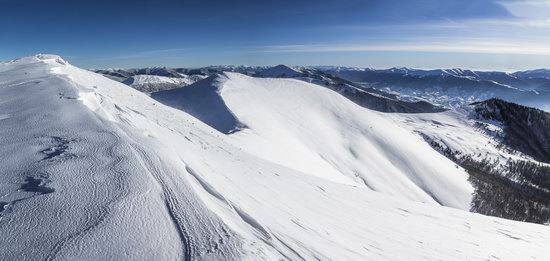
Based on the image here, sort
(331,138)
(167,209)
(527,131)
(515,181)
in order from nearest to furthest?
(167,209) < (331,138) < (515,181) < (527,131)

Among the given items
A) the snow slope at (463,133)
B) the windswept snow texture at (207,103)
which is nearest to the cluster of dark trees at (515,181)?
the snow slope at (463,133)

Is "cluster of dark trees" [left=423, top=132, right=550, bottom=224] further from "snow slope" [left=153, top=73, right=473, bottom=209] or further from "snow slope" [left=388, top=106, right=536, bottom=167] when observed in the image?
"snow slope" [left=153, top=73, right=473, bottom=209]

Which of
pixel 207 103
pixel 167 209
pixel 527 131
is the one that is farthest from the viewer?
pixel 527 131

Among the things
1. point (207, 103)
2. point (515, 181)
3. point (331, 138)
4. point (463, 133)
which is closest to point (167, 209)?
point (331, 138)

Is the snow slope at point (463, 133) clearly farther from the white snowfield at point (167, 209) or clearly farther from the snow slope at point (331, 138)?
the white snowfield at point (167, 209)

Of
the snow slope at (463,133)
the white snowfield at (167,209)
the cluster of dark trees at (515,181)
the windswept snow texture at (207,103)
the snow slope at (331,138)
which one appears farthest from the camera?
the snow slope at (463,133)

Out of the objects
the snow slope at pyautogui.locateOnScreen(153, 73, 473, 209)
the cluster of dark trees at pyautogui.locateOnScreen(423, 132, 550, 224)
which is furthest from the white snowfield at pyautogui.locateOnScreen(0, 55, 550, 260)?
the cluster of dark trees at pyautogui.locateOnScreen(423, 132, 550, 224)

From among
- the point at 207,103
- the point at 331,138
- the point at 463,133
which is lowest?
the point at 463,133

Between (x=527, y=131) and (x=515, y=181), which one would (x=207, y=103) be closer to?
(x=515, y=181)

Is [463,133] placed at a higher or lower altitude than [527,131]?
higher

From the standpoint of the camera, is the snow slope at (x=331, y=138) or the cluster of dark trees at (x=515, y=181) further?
the cluster of dark trees at (x=515, y=181)

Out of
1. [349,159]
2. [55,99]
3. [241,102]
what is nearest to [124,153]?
[55,99]
